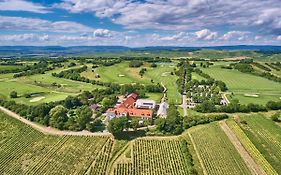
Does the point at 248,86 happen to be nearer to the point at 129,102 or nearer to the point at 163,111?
the point at 163,111

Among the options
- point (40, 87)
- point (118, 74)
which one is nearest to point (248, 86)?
point (118, 74)

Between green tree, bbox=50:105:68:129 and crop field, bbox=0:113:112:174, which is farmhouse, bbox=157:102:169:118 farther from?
green tree, bbox=50:105:68:129

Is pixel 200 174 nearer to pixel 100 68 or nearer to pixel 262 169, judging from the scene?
pixel 262 169

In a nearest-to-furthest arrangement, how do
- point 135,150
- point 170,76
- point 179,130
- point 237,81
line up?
point 135,150
point 179,130
point 237,81
point 170,76

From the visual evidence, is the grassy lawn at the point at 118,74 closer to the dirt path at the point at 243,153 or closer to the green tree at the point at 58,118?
the green tree at the point at 58,118

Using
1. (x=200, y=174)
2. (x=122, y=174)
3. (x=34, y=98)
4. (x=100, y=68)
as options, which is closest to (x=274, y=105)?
(x=200, y=174)

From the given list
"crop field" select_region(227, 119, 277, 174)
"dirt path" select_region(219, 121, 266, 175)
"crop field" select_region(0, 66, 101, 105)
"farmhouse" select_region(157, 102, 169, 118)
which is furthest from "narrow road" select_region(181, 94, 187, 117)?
"crop field" select_region(0, 66, 101, 105)

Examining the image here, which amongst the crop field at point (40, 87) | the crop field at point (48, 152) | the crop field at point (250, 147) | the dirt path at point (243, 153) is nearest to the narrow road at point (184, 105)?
the dirt path at point (243, 153)
